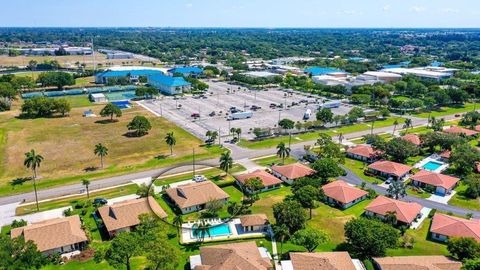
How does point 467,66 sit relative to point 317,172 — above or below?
above

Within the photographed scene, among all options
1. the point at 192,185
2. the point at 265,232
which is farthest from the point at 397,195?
the point at 192,185

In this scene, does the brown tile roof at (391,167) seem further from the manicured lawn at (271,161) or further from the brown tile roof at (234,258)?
the brown tile roof at (234,258)

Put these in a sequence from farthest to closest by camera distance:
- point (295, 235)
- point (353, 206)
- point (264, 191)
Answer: point (264, 191), point (353, 206), point (295, 235)

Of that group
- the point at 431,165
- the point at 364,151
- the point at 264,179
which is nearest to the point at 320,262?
the point at 264,179

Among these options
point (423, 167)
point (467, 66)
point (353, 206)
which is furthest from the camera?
point (467, 66)

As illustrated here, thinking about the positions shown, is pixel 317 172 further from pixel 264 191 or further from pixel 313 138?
pixel 313 138

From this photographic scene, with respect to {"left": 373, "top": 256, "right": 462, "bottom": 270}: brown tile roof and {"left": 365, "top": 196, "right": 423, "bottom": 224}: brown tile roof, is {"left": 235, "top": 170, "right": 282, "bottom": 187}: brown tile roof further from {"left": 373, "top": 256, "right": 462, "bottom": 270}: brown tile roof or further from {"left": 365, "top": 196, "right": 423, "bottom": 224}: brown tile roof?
{"left": 373, "top": 256, "right": 462, "bottom": 270}: brown tile roof
